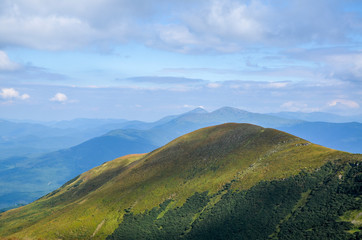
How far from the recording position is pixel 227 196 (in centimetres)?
12725

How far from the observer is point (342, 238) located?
7581cm

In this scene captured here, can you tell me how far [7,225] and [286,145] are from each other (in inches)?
7160

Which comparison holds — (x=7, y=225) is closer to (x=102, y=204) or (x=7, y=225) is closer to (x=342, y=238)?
(x=102, y=204)

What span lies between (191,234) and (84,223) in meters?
60.2

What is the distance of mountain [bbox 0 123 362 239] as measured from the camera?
94375mm

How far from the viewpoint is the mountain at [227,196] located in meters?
94.4

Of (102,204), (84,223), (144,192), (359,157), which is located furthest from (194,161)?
(359,157)

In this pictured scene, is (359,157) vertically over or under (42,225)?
over

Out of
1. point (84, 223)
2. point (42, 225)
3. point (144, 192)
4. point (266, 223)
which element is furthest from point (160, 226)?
point (42, 225)

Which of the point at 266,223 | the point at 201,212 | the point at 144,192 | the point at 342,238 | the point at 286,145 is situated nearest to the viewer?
the point at 342,238

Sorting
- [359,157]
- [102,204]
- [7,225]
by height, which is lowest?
[7,225]

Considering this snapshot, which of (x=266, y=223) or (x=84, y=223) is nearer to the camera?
(x=266, y=223)

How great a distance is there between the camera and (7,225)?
181500 millimetres

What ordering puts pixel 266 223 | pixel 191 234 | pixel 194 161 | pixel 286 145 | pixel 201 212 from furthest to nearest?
pixel 194 161
pixel 286 145
pixel 201 212
pixel 191 234
pixel 266 223
